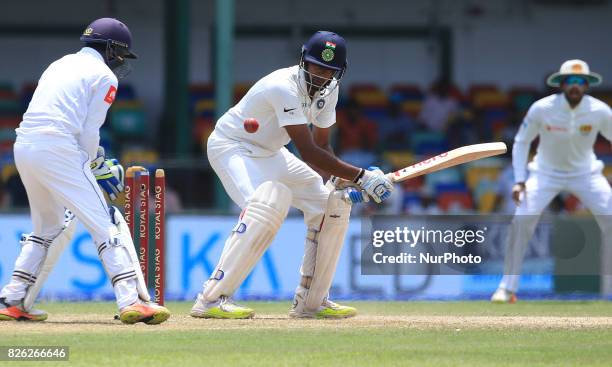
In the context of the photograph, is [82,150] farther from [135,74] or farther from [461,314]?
[135,74]

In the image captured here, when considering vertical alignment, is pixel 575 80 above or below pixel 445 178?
above

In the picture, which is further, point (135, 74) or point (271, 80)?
point (135, 74)

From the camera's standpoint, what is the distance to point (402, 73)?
68.2 feet

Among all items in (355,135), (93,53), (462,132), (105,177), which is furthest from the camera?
(462,132)

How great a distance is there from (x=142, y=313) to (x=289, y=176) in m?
1.46

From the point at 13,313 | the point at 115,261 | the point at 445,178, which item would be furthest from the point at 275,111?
the point at 445,178

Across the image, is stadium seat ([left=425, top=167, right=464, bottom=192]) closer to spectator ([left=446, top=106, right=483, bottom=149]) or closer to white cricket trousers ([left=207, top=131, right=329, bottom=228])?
spectator ([left=446, top=106, right=483, bottom=149])

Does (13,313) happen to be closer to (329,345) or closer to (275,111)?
(275,111)

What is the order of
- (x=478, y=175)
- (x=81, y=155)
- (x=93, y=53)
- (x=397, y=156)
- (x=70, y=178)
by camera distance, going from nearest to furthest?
(x=70, y=178)
(x=81, y=155)
(x=93, y=53)
(x=478, y=175)
(x=397, y=156)

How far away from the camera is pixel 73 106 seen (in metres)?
7.33

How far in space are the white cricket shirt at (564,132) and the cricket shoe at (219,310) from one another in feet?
12.8

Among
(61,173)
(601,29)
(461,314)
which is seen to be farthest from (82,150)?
(601,29)

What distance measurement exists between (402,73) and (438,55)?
2.03 ft

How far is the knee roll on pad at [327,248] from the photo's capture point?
827 centimetres
